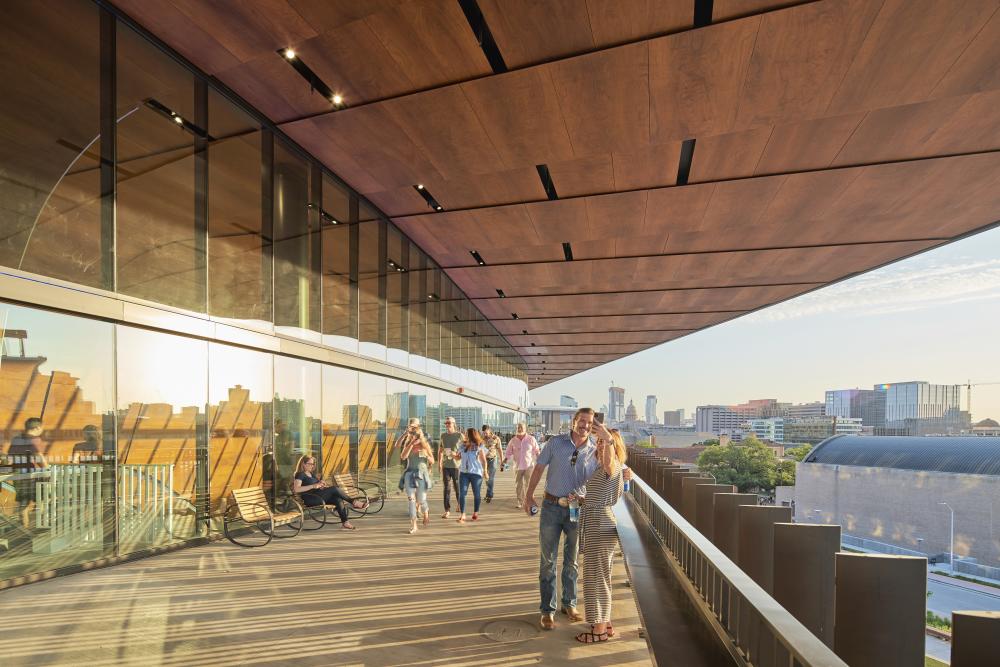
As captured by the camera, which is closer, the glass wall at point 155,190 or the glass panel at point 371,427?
the glass wall at point 155,190

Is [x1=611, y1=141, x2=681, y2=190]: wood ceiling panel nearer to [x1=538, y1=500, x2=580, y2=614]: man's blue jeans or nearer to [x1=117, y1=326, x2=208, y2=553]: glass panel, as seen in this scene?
[x1=538, y1=500, x2=580, y2=614]: man's blue jeans

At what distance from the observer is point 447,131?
7.80 m

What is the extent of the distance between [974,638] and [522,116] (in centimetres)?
691

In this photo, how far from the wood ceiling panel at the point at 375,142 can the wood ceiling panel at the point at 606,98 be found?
239cm

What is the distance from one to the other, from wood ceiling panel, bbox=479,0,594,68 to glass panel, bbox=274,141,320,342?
4656 millimetres

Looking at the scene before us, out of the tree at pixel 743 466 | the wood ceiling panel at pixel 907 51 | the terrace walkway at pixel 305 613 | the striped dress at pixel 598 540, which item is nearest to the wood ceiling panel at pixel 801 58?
the wood ceiling panel at pixel 907 51

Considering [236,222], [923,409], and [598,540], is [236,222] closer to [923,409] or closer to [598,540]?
[598,540]

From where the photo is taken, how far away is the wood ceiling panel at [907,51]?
5.16 meters

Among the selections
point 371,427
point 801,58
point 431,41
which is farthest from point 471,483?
point 801,58

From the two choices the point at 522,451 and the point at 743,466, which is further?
the point at 743,466

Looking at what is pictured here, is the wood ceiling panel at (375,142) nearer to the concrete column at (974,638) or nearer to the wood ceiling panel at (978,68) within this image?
the wood ceiling panel at (978,68)

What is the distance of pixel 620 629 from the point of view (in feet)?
15.1

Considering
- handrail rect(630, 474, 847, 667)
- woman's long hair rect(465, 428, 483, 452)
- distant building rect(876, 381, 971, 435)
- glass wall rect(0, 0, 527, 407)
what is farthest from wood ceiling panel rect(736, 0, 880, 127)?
distant building rect(876, 381, 971, 435)

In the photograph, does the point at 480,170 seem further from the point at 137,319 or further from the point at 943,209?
the point at 943,209
